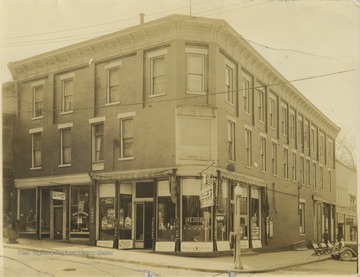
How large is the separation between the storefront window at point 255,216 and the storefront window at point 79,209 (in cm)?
368

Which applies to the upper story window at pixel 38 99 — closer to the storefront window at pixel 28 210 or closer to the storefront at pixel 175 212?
the storefront window at pixel 28 210

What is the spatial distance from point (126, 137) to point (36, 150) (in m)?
1.97

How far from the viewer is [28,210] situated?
47.4 feet

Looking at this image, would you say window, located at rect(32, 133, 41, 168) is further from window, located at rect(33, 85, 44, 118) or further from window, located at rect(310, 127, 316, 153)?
window, located at rect(310, 127, 316, 153)

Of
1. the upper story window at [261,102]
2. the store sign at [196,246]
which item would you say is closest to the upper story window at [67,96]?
the store sign at [196,246]

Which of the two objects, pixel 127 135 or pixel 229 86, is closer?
pixel 229 86

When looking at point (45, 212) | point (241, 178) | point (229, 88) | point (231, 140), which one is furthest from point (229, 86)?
point (45, 212)

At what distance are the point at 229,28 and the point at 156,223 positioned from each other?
14.8ft

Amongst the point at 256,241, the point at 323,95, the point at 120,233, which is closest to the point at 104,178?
the point at 120,233

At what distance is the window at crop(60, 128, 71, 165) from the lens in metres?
14.9

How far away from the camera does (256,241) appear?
1527 centimetres

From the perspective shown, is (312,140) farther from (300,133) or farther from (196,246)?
(196,246)

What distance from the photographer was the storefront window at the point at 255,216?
600 inches

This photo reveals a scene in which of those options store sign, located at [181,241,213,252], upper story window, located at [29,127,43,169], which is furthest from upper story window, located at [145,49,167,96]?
store sign, located at [181,241,213,252]
